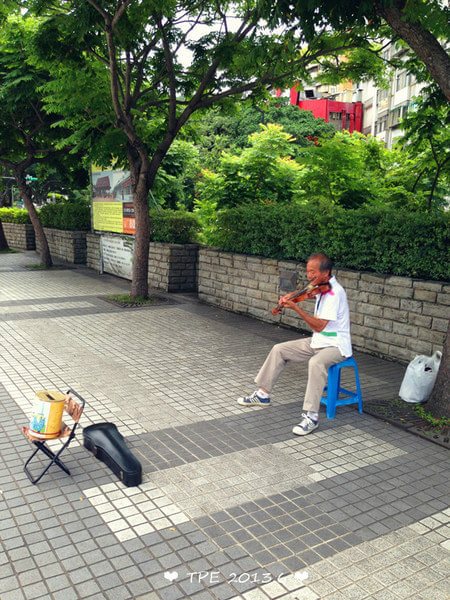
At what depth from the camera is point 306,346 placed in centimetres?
616

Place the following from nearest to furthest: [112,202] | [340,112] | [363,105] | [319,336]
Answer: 1. [319,336]
2. [112,202]
3. [340,112]
4. [363,105]

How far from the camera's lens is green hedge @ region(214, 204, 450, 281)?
8047 millimetres

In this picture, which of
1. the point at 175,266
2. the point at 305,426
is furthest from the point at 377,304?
the point at 175,266

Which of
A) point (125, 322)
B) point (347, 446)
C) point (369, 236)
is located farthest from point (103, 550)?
point (125, 322)

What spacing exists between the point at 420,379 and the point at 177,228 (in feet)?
29.8

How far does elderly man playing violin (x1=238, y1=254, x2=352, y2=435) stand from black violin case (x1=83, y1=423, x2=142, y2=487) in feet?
5.91

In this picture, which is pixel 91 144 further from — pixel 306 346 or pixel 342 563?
pixel 342 563

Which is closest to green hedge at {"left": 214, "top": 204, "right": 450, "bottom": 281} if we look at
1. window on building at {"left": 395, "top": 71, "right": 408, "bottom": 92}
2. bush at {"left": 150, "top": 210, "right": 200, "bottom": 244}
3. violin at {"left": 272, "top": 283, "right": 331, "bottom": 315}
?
bush at {"left": 150, "top": 210, "right": 200, "bottom": 244}

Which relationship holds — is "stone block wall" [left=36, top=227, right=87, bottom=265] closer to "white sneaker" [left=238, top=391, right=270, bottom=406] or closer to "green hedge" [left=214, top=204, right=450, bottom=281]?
"green hedge" [left=214, top=204, right=450, bottom=281]

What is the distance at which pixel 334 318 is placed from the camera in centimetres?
585

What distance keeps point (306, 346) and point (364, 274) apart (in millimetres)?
3243

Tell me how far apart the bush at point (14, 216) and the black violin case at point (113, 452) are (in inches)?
930

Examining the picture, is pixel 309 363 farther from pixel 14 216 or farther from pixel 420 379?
pixel 14 216

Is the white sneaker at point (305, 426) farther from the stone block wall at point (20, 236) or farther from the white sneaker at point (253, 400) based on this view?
the stone block wall at point (20, 236)
